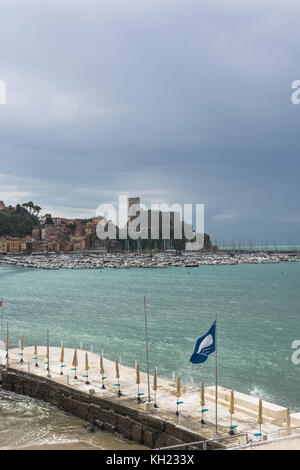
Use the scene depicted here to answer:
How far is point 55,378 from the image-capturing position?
67.5 feet

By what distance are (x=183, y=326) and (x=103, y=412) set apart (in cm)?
2582

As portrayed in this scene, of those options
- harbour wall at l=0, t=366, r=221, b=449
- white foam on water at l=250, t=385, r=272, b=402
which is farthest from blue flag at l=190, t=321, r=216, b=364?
white foam on water at l=250, t=385, r=272, b=402

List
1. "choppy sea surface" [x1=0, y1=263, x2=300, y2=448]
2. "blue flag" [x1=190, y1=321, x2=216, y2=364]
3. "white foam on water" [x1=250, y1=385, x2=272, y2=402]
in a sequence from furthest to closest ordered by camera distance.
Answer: "choppy sea surface" [x1=0, y1=263, x2=300, y2=448], "white foam on water" [x1=250, y1=385, x2=272, y2=402], "blue flag" [x1=190, y1=321, x2=216, y2=364]

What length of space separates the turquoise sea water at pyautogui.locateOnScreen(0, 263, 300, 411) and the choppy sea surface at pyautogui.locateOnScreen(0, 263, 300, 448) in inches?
2.1

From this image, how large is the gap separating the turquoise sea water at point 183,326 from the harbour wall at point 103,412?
26.1ft

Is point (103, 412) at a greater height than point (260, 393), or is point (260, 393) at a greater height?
point (103, 412)

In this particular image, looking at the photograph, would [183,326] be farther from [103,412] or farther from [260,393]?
[103,412]

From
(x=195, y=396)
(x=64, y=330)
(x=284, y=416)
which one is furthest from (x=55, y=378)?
(x=64, y=330)

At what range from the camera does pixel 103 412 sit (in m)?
17.3

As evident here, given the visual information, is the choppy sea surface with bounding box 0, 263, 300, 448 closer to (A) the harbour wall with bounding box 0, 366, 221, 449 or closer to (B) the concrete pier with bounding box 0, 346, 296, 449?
(B) the concrete pier with bounding box 0, 346, 296, 449

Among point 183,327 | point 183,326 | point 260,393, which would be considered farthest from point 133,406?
point 183,326

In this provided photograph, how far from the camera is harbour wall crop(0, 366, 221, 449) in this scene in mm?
14883

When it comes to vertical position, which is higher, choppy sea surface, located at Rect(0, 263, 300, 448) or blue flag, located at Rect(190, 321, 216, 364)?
blue flag, located at Rect(190, 321, 216, 364)

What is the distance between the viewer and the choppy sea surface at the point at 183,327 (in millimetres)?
26984
